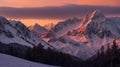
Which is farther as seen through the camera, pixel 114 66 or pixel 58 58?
pixel 58 58

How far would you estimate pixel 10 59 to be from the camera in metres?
38.4

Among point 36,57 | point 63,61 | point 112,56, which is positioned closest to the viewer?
point 112,56

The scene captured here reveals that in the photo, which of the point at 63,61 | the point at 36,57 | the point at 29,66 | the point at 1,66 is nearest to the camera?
the point at 1,66

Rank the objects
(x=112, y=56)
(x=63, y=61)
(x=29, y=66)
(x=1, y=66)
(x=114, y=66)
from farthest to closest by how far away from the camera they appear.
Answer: (x=63, y=61), (x=112, y=56), (x=114, y=66), (x=29, y=66), (x=1, y=66)

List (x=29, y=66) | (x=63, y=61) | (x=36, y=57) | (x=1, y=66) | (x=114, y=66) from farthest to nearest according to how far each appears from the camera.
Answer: (x=63, y=61) < (x=36, y=57) < (x=114, y=66) < (x=29, y=66) < (x=1, y=66)

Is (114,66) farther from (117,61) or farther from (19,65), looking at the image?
(19,65)

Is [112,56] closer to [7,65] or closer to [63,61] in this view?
[7,65]

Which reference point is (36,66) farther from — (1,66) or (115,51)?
(115,51)

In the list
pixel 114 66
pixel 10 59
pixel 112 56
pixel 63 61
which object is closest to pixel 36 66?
pixel 10 59

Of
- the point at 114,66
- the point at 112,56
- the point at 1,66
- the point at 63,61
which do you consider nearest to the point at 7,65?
the point at 1,66

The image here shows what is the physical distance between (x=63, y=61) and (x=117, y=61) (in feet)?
322

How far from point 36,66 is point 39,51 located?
64.8 m

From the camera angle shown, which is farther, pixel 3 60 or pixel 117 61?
pixel 117 61

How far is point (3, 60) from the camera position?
36.9 metres
